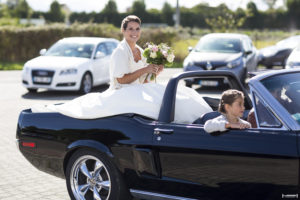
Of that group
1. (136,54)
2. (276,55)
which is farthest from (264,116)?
(276,55)

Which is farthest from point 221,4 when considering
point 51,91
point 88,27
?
point 51,91

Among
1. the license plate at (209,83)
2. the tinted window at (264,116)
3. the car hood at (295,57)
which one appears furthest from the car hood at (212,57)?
the tinted window at (264,116)

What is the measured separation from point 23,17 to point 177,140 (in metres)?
84.3

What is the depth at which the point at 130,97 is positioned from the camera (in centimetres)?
489

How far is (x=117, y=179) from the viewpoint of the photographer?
4680 mm

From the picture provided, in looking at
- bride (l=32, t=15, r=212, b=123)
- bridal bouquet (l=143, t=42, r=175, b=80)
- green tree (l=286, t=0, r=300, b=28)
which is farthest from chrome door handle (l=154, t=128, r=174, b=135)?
green tree (l=286, t=0, r=300, b=28)

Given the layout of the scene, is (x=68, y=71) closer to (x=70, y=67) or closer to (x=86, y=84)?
(x=70, y=67)

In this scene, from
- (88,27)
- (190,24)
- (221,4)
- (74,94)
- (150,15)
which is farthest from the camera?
(150,15)

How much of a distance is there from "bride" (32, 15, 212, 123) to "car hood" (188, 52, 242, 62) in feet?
33.5

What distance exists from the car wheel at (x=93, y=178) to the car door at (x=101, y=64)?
35.4ft

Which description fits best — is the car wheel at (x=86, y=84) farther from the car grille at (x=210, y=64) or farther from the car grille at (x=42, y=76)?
the car grille at (x=210, y=64)

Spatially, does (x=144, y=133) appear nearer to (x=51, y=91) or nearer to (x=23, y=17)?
(x=51, y=91)

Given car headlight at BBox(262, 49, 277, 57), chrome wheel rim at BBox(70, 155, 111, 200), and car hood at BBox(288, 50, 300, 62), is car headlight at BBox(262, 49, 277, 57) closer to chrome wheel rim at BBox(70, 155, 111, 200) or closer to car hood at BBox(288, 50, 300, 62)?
car hood at BBox(288, 50, 300, 62)

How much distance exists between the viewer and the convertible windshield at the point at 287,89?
4148mm
